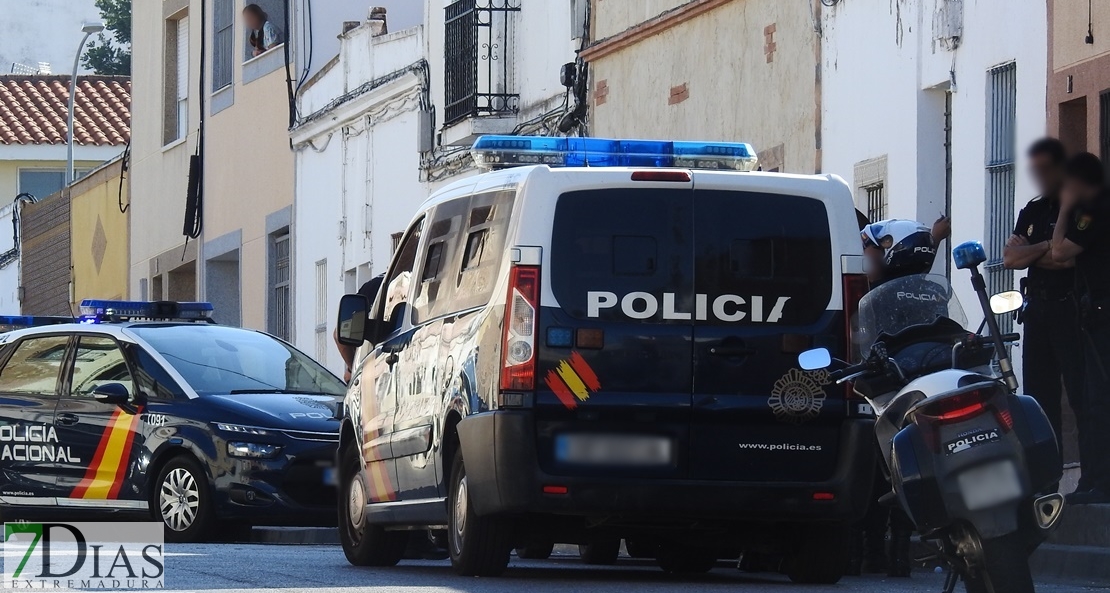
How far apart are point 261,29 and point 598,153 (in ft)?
70.8

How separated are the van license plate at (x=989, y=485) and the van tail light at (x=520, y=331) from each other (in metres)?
3.23

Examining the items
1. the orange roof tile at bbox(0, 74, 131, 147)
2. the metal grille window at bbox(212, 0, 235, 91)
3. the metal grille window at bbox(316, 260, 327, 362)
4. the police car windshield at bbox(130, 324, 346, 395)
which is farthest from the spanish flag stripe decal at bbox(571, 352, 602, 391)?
the orange roof tile at bbox(0, 74, 131, 147)

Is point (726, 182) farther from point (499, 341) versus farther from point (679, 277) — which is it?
point (499, 341)

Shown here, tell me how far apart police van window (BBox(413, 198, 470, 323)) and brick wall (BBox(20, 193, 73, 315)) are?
3080 cm

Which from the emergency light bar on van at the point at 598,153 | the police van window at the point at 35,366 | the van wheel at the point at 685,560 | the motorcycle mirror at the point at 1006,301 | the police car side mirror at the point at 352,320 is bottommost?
the van wheel at the point at 685,560

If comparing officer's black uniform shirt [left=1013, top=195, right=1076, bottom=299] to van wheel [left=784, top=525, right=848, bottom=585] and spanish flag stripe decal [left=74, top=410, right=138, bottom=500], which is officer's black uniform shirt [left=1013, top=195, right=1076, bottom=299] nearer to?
van wheel [left=784, top=525, right=848, bottom=585]

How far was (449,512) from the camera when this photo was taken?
36.9 ft

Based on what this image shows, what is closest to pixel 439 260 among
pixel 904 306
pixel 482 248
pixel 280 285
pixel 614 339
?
pixel 482 248

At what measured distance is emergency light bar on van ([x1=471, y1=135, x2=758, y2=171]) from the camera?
11539mm

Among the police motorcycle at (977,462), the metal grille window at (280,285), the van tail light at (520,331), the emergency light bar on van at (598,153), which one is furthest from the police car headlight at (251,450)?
the metal grille window at (280,285)

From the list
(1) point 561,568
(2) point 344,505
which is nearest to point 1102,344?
(1) point 561,568

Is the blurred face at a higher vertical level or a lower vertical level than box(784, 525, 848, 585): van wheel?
higher

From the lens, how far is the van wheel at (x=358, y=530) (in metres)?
12.7

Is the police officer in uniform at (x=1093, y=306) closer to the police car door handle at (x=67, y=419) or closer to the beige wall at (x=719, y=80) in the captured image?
the beige wall at (x=719, y=80)
